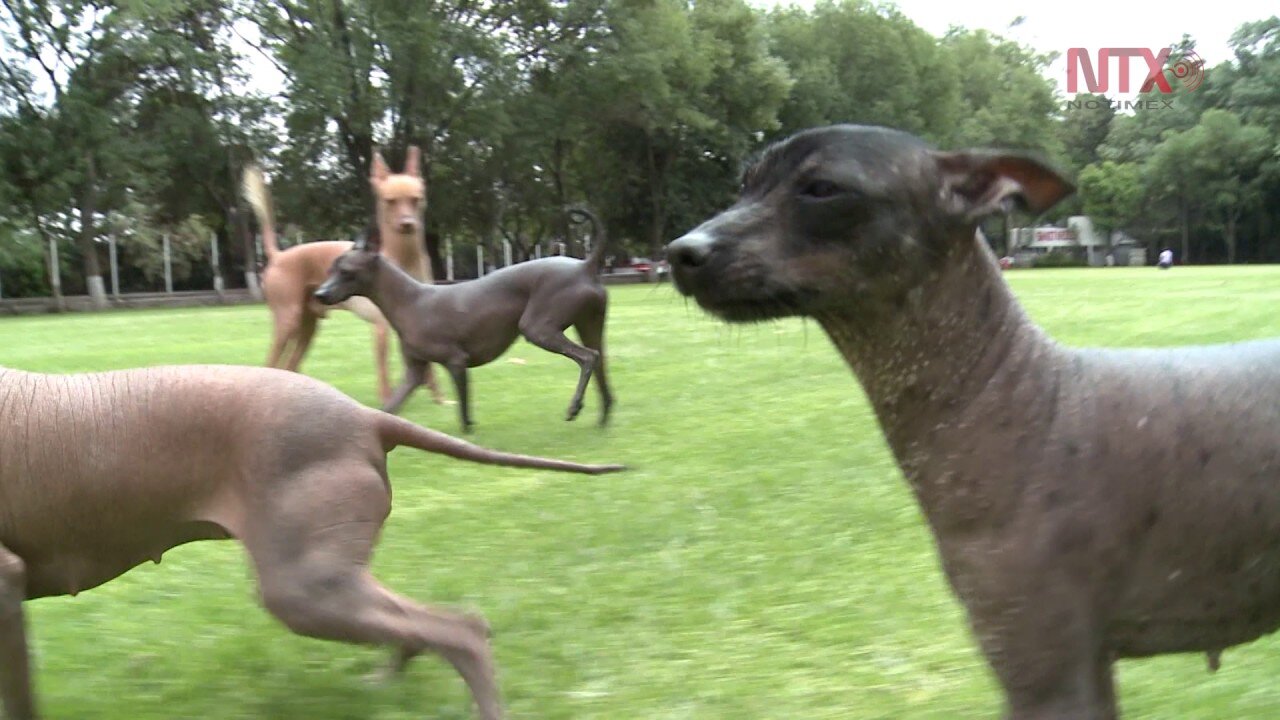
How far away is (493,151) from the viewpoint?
44.3 meters

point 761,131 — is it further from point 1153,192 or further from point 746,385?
point 746,385

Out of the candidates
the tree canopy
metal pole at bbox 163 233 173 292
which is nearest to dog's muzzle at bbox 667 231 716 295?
the tree canopy

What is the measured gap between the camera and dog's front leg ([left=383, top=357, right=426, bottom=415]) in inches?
325

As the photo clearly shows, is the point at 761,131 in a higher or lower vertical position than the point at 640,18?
lower

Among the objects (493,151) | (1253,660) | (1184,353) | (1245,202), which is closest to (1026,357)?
(1184,353)

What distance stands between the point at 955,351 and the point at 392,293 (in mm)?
7116

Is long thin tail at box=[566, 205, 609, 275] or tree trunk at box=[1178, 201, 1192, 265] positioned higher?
tree trunk at box=[1178, 201, 1192, 265]

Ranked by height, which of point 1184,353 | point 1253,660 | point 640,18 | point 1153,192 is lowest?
point 1253,660

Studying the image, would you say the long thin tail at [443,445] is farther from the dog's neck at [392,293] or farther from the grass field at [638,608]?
the dog's neck at [392,293]

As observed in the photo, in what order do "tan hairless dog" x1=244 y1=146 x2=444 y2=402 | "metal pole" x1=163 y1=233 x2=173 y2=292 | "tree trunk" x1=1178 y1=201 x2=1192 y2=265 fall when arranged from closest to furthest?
1. "tan hairless dog" x1=244 y1=146 x2=444 y2=402
2. "metal pole" x1=163 y1=233 x2=173 y2=292
3. "tree trunk" x1=1178 y1=201 x2=1192 y2=265

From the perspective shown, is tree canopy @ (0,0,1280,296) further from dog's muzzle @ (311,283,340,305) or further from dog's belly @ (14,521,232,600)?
dog's belly @ (14,521,232,600)

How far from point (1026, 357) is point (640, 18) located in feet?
143

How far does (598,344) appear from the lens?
9.09 m

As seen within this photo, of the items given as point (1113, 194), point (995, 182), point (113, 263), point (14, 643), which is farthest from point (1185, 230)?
point (14, 643)
